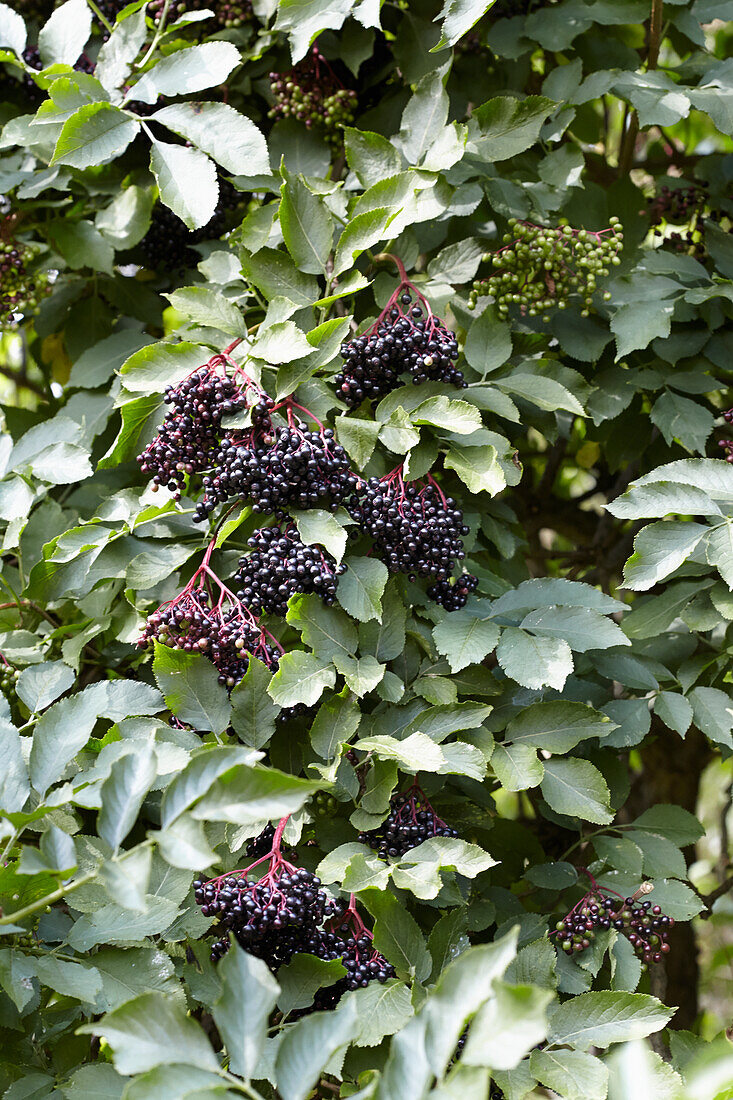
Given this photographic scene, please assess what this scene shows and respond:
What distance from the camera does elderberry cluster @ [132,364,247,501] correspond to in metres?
1.32

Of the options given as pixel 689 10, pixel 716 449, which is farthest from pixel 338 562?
pixel 689 10

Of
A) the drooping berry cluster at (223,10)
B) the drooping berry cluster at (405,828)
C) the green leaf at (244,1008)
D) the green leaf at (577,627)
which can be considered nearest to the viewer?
the green leaf at (244,1008)

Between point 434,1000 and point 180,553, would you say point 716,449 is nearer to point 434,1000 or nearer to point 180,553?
point 180,553

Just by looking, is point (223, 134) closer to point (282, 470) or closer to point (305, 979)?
point (282, 470)

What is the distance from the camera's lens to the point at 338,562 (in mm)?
1287

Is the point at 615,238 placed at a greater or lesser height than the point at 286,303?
lesser

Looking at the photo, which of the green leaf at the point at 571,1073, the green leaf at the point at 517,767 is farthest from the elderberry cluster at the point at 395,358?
the green leaf at the point at 571,1073

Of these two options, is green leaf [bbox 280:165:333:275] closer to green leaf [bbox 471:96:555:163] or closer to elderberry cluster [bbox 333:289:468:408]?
elderberry cluster [bbox 333:289:468:408]

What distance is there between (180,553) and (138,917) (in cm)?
53

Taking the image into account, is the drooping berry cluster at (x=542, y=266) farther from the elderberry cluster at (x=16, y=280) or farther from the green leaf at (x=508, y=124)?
the elderberry cluster at (x=16, y=280)

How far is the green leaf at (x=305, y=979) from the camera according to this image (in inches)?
45.3

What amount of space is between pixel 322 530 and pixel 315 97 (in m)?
0.95

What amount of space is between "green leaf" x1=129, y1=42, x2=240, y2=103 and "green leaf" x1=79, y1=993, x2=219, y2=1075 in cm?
131

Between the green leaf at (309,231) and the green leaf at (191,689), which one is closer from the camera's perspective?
the green leaf at (191,689)
